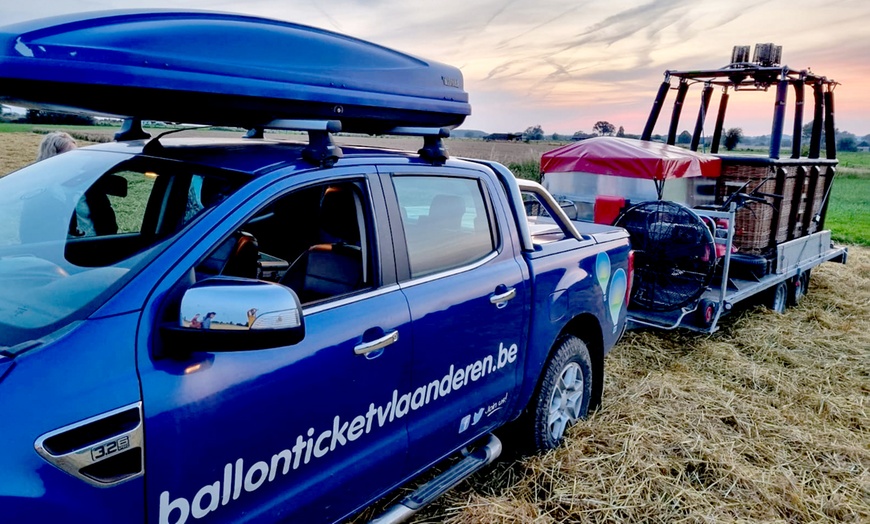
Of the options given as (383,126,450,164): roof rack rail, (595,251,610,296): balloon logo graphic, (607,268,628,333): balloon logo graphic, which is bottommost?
(607,268,628,333): balloon logo graphic

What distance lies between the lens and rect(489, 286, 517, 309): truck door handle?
3156 mm

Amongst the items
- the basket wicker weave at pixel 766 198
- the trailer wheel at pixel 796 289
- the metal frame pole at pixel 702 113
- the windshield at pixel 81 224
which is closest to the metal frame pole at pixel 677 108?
the metal frame pole at pixel 702 113

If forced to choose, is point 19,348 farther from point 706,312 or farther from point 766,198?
point 766,198

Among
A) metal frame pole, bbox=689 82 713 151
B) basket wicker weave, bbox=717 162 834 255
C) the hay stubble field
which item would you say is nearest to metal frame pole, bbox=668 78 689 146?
metal frame pole, bbox=689 82 713 151

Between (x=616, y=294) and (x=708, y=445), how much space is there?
116 cm

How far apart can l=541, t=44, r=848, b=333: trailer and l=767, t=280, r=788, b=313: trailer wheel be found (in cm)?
2

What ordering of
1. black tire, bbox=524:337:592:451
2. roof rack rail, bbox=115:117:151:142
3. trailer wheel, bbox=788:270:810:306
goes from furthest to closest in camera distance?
trailer wheel, bbox=788:270:810:306 < black tire, bbox=524:337:592:451 < roof rack rail, bbox=115:117:151:142

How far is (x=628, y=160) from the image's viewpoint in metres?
6.68

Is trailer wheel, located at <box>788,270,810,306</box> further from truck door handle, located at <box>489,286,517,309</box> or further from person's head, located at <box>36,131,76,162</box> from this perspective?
person's head, located at <box>36,131,76,162</box>

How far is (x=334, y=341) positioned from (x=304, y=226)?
1.34 metres

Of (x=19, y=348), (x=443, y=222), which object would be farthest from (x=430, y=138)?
(x=19, y=348)

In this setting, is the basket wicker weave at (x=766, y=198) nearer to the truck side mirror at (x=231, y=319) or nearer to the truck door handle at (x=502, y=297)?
the truck door handle at (x=502, y=297)

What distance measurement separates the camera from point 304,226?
3.50 metres

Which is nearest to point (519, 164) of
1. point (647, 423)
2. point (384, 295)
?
point (647, 423)
